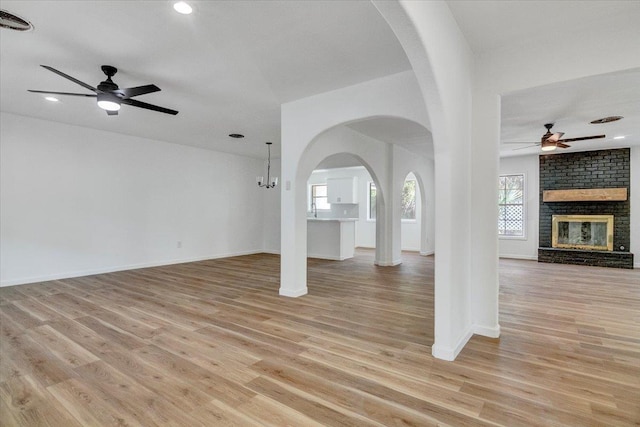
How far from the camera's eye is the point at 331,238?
7438mm

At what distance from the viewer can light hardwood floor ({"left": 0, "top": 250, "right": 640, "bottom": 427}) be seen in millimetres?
1790

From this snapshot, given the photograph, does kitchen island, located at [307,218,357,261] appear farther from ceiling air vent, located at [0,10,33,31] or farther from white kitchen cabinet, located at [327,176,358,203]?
ceiling air vent, located at [0,10,33,31]

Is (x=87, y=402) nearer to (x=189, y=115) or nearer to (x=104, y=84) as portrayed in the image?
(x=104, y=84)

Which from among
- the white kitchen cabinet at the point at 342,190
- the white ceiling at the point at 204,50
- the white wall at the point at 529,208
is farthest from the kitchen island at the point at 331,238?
the white wall at the point at 529,208

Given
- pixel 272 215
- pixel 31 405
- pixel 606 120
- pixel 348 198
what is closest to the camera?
pixel 31 405

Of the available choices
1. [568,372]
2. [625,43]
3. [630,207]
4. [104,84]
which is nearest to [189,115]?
[104,84]

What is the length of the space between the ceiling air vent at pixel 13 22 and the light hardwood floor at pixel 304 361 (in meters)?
2.63

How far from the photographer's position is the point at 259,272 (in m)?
5.88

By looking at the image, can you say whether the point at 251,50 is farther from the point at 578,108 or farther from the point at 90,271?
the point at 90,271

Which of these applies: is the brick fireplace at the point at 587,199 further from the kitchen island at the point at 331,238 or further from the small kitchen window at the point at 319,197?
the small kitchen window at the point at 319,197

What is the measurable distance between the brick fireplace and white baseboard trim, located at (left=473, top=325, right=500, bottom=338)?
18.7 ft

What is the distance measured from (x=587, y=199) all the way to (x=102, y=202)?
399 inches

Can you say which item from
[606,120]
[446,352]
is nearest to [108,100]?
[446,352]

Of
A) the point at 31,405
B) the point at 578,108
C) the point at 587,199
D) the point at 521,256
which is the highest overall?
the point at 578,108
